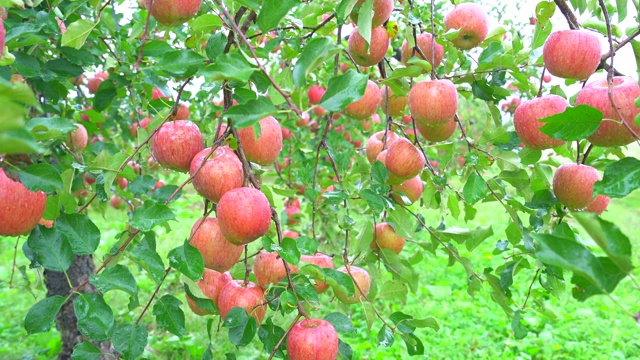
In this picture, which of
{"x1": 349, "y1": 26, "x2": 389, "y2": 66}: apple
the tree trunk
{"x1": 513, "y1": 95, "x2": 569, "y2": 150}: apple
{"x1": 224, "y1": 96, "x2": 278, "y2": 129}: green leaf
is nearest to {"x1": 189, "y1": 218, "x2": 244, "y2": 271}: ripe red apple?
{"x1": 224, "y1": 96, "x2": 278, "y2": 129}: green leaf

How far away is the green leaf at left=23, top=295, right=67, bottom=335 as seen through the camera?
80 cm

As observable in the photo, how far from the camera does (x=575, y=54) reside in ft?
2.99

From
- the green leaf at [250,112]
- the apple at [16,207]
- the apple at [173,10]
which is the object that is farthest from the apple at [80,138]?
the green leaf at [250,112]

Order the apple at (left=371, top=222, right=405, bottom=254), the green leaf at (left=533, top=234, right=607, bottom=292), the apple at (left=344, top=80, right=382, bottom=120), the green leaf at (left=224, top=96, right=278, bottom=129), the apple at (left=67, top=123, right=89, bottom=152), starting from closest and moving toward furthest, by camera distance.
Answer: the green leaf at (left=533, top=234, right=607, bottom=292), the green leaf at (left=224, top=96, right=278, bottom=129), the apple at (left=344, top=80, right=382, bottom=120), the apple at (left=371, top=222, right=405, bottom=254), the apple at (left=67, top=123, right=89, bottom=152)

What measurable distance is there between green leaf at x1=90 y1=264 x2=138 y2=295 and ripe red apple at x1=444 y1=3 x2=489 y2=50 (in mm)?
906

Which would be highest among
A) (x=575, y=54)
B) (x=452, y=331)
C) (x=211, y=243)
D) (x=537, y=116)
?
(x=575, y=54)

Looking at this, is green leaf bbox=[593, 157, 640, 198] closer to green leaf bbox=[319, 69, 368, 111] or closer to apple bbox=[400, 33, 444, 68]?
green leaf bbox=[319, 69, 368, 111]

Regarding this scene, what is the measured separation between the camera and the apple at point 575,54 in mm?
907

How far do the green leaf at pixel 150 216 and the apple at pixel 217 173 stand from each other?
0.07 metres

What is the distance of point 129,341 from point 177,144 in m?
0.35

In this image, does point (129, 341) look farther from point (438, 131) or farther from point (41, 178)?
point (438, 131)

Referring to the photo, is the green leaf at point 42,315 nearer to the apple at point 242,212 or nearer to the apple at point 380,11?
the apple at point 242,212

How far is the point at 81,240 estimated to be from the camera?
84cm

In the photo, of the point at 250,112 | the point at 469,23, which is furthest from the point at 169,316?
the point at 469,23
